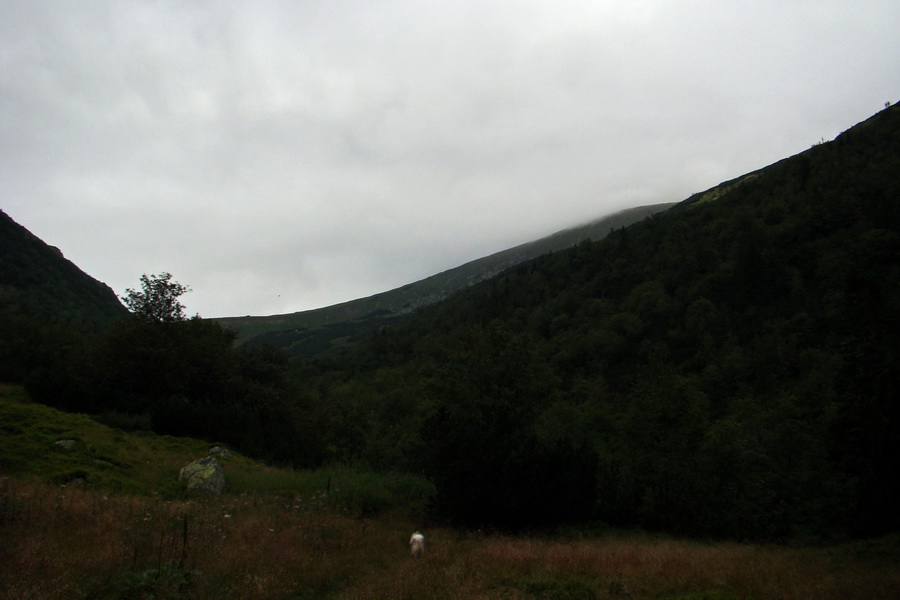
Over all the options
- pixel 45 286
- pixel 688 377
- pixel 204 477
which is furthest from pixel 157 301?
pixel 45 286

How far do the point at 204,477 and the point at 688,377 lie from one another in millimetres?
37725

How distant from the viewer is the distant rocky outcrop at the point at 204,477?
596 inches

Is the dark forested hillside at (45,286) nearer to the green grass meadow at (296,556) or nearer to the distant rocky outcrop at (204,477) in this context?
the distant rocky outcrop at (204,477)

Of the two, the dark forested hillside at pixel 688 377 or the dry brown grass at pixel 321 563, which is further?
the dark forested hillside at pixel 688 377

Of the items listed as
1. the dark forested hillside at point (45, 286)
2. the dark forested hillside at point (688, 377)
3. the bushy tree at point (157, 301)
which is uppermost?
the dark forested hillside at point (45, 286)

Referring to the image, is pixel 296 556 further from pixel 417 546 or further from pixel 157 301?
pixel 157 301

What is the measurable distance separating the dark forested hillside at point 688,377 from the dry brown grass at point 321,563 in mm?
4180

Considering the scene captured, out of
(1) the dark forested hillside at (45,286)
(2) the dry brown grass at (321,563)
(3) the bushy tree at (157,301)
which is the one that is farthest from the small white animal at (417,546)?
(1) the dark forested hillside at (45,286)

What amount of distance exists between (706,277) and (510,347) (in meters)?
58.9

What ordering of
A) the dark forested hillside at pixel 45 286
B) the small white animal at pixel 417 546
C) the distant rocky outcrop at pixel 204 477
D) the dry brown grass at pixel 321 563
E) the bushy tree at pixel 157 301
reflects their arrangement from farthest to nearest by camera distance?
the dark forested hillside at pixel 45 286
the bushy tree at pixel 157 301
the distant rocky outcrop at pixel 204 477
the small white animal at pixel 417 546
the dry brown grass at pixel 321 563

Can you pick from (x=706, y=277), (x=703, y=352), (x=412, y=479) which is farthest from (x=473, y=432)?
(x=706, y=277)

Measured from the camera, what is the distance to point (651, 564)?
10328 mm

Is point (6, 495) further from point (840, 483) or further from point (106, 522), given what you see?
point (840, 483)

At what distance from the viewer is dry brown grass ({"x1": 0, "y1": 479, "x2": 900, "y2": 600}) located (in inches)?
268
